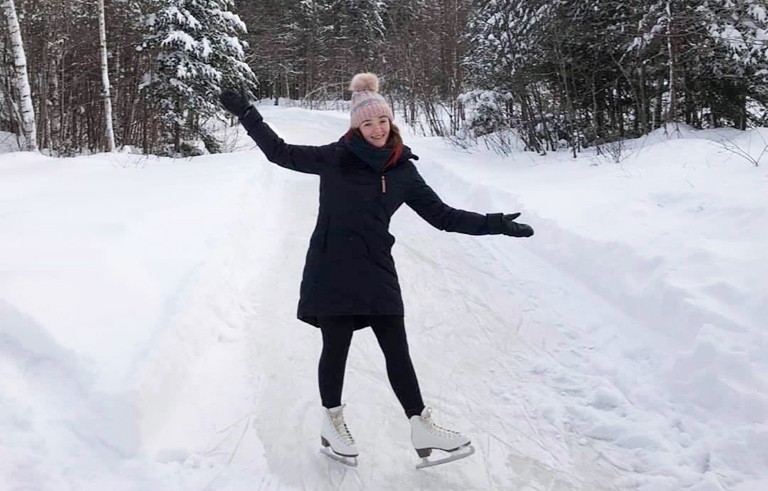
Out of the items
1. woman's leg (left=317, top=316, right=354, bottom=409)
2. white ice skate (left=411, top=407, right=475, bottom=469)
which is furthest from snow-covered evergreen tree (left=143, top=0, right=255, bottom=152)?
white ice skate (left=411, top=407, right=475, bottom=469)

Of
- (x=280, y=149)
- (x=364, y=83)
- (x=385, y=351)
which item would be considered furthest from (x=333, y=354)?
(x=364, y=83)

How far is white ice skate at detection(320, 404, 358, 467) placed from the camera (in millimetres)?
2809

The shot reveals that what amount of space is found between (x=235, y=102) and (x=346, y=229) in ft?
2.71

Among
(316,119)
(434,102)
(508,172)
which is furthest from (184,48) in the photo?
(316,119)

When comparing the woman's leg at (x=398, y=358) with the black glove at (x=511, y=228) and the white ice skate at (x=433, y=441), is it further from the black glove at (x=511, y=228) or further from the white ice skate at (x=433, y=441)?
the black glove at (x=511, y=228)

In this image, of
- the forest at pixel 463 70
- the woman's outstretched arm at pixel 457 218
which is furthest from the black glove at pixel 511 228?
the forest at pixel 463 70

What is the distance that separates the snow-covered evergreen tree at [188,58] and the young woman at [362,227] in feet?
42.9

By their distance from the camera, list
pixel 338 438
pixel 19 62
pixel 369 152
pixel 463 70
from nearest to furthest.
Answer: pixel 369 152
pixel 338 438
pixel 19 62
pixel 463 70

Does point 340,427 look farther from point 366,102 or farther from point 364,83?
point 364,83

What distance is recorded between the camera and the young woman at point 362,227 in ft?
8.54

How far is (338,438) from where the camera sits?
282 cm

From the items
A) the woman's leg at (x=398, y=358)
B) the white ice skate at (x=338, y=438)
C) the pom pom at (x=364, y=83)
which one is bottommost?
the white ice skate at (x=338, y=438)

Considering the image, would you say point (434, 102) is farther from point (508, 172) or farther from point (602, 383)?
point (602, 383)

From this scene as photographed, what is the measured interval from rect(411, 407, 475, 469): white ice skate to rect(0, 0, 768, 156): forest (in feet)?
30.7
